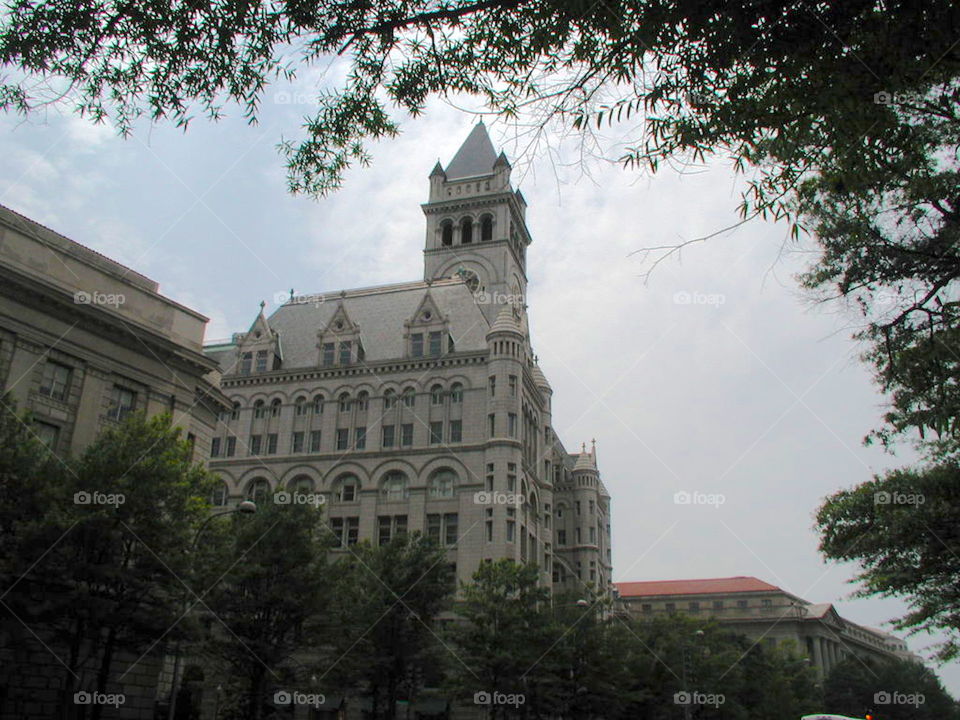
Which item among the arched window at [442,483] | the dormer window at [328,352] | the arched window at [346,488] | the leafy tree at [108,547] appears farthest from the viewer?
the dormer window at [328,352]

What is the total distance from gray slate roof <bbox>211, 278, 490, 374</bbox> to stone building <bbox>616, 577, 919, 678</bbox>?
200 ft

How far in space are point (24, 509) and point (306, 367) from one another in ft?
138

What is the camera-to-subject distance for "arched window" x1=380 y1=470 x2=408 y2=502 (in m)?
59.5

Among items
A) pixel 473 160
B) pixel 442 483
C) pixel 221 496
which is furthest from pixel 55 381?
pixel 473 160

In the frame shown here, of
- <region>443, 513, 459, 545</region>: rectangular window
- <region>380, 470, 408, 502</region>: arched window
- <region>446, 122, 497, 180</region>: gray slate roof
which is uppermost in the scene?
<region>446, 122, 497, 180</region>: gray slate roof

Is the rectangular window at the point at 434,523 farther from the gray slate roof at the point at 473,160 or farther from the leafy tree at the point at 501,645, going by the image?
the gray slate roof at the point at 473,160

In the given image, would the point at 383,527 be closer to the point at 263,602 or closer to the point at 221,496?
the point at 221,496

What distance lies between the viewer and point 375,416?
62.3 m

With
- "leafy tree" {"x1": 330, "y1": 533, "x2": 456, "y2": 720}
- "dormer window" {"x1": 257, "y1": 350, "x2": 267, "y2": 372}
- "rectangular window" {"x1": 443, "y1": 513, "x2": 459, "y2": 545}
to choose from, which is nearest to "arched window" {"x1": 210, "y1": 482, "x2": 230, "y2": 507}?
"dormer window" {"x1": 257, "y1": 350, "x2": 267, "y2": 372}

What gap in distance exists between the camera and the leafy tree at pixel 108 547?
22875 millimetres

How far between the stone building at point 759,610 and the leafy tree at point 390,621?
7878 centimetres

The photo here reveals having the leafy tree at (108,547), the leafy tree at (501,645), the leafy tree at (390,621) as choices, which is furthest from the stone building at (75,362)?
the leafy tree at (501,645)

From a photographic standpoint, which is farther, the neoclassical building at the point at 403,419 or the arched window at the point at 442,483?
the arched window at the point at 442,483

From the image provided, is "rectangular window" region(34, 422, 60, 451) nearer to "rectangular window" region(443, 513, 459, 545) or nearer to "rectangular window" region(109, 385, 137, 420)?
"rectangular window" region(109, 385, 137, 420)
